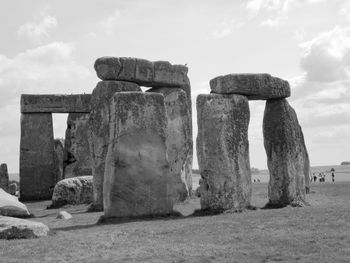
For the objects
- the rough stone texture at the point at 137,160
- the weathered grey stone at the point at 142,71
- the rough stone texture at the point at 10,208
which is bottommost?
the rough stone texture at the point at 10,208

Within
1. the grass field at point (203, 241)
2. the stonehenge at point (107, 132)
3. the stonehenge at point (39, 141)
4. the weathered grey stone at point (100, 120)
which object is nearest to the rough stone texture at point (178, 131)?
the stonehenge at point (107, 132)

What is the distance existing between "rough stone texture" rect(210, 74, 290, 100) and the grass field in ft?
10.8

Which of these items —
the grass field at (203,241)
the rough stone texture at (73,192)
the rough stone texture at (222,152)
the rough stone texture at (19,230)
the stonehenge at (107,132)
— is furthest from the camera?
the rough stone texture at (73,192)

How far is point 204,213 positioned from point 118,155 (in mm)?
2570

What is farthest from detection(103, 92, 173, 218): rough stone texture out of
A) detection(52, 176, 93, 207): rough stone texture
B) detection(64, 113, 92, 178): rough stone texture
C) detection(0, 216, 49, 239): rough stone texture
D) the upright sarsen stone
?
the upright sarsen stone

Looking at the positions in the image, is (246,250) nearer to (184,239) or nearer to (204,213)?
(184,239)

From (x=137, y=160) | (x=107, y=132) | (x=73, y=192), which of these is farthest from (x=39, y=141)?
(x=137, y=160)

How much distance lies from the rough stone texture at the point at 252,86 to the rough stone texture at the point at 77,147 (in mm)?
12675

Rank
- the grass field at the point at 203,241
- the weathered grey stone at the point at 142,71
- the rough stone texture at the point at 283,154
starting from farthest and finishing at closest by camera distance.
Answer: the weathered grey stone at the point at 142,71 < the rough stone texture at the point at 283,154 < the grass field at the point at 203,241

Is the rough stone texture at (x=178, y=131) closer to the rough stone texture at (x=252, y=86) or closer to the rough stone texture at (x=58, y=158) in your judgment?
the rough stone texture at (x=252, y=86)

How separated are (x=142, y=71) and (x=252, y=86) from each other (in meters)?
5.28

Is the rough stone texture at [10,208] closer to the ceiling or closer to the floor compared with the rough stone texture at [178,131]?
closer to the floor

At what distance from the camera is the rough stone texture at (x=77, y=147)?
2677cm

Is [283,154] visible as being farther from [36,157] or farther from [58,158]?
[58,158]
